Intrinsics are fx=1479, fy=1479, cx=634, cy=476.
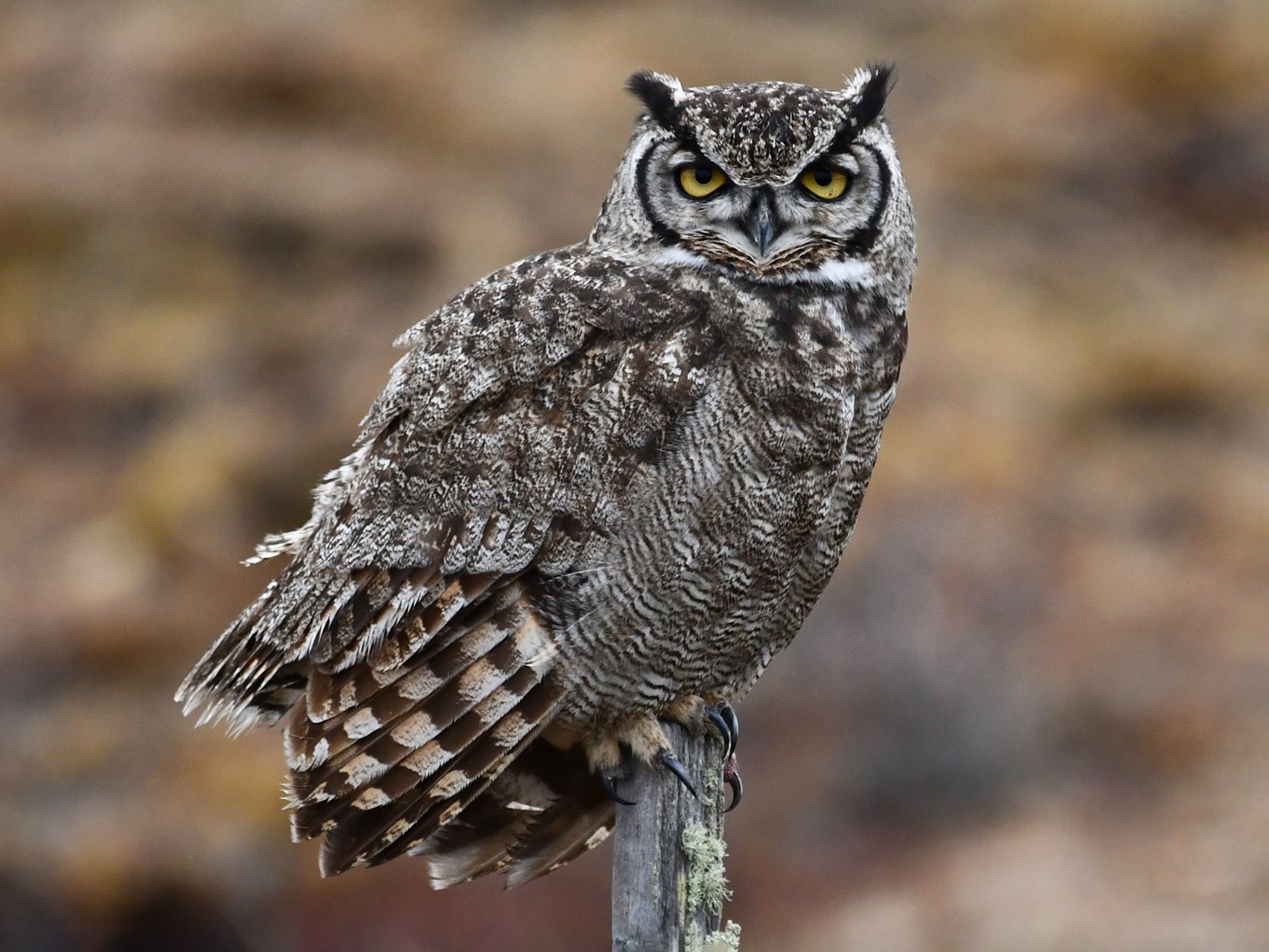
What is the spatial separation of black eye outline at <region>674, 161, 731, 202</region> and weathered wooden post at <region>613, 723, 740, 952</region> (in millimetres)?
1184

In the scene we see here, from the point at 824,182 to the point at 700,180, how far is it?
0.25 m

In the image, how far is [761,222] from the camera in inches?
113

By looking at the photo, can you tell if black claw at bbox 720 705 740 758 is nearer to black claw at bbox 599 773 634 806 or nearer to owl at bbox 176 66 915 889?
owl at bbox 176 66 915 889

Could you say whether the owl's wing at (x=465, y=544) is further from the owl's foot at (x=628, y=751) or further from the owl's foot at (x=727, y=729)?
the owl's foot at (x=727, y=729)

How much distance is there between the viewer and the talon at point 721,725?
3.12m

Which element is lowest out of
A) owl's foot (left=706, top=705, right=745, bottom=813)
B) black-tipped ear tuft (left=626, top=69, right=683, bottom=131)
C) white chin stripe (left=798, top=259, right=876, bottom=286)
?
owl's foot (left=706, top=705, right=745, bottom=813)

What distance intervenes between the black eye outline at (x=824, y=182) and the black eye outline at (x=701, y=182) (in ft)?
0.50

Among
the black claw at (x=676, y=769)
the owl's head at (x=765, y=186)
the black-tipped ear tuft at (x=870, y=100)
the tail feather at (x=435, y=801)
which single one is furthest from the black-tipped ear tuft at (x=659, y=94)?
the black claw at (x=676, y=769)

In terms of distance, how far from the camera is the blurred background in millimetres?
6977

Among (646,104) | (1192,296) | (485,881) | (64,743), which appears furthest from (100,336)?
(646,104)

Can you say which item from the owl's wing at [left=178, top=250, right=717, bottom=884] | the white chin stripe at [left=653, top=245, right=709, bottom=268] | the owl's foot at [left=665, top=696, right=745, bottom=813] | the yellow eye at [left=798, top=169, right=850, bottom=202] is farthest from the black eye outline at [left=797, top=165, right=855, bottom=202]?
the owl's foot at [left=665, top=696, right=745, bottom=813]

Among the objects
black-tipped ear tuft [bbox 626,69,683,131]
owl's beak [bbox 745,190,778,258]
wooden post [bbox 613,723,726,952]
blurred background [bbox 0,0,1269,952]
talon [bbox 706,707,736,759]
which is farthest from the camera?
blurred background [bbox 0,0,1269,952]

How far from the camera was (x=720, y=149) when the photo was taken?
2.91 metres

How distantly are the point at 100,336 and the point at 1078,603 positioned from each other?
7025 mm
